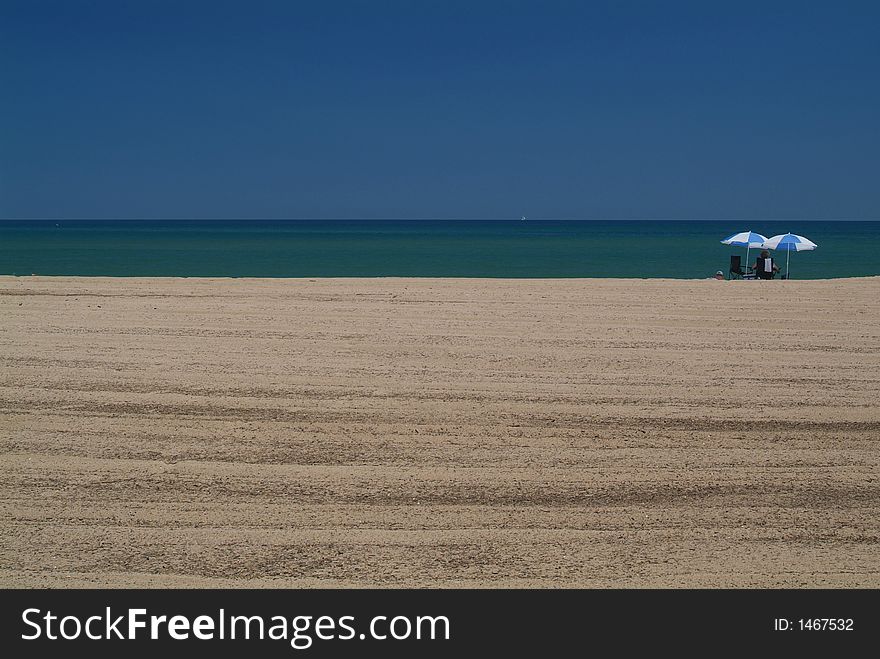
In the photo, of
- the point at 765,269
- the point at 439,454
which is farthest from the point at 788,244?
the point at 439,454

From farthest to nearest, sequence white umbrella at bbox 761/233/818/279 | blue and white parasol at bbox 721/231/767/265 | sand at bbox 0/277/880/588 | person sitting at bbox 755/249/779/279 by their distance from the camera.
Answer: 1. blue and white parasol at bbox 721/231/767/265
2. white umbrella at bbox 761/233/818/279
3. person sitting at bbox 755/249/779/279
4. sand at bbox 0/277/880/588

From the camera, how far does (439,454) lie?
206 inches

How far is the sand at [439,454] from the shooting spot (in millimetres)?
4047

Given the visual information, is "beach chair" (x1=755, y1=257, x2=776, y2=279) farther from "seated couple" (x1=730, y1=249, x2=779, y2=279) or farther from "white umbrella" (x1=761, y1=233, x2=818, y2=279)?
"white umbrella" (x1=761, y1=233, x2=818, y2=279)

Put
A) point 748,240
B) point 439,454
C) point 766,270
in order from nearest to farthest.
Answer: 1. point 439,454
2. point 766,270
3. point 748,240

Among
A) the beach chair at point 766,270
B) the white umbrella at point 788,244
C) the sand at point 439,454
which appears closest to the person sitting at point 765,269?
the beach chair at point 766,270

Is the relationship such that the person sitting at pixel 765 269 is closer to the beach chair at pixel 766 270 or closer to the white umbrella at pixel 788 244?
the beach chair at pixel 766 270

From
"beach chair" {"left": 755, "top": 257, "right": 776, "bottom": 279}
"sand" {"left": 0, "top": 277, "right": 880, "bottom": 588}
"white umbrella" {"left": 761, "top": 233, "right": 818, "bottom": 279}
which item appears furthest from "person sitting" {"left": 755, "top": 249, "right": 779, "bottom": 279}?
"sand" {"left": 0, "top": 277, "right": 880, "bottom": 588}

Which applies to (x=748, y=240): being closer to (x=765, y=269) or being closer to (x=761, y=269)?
(x=761, y=269)

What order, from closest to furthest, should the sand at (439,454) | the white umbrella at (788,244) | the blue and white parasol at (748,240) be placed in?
the sand at (439,454)
the white umbrella at (788,244)
the blue and white parasol at (748,240)

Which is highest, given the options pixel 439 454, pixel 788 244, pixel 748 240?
pixel 748 240

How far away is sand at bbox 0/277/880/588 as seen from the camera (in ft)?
13.3

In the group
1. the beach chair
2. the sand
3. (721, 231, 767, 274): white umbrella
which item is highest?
(721, 231, 767, 274): white umbrella
